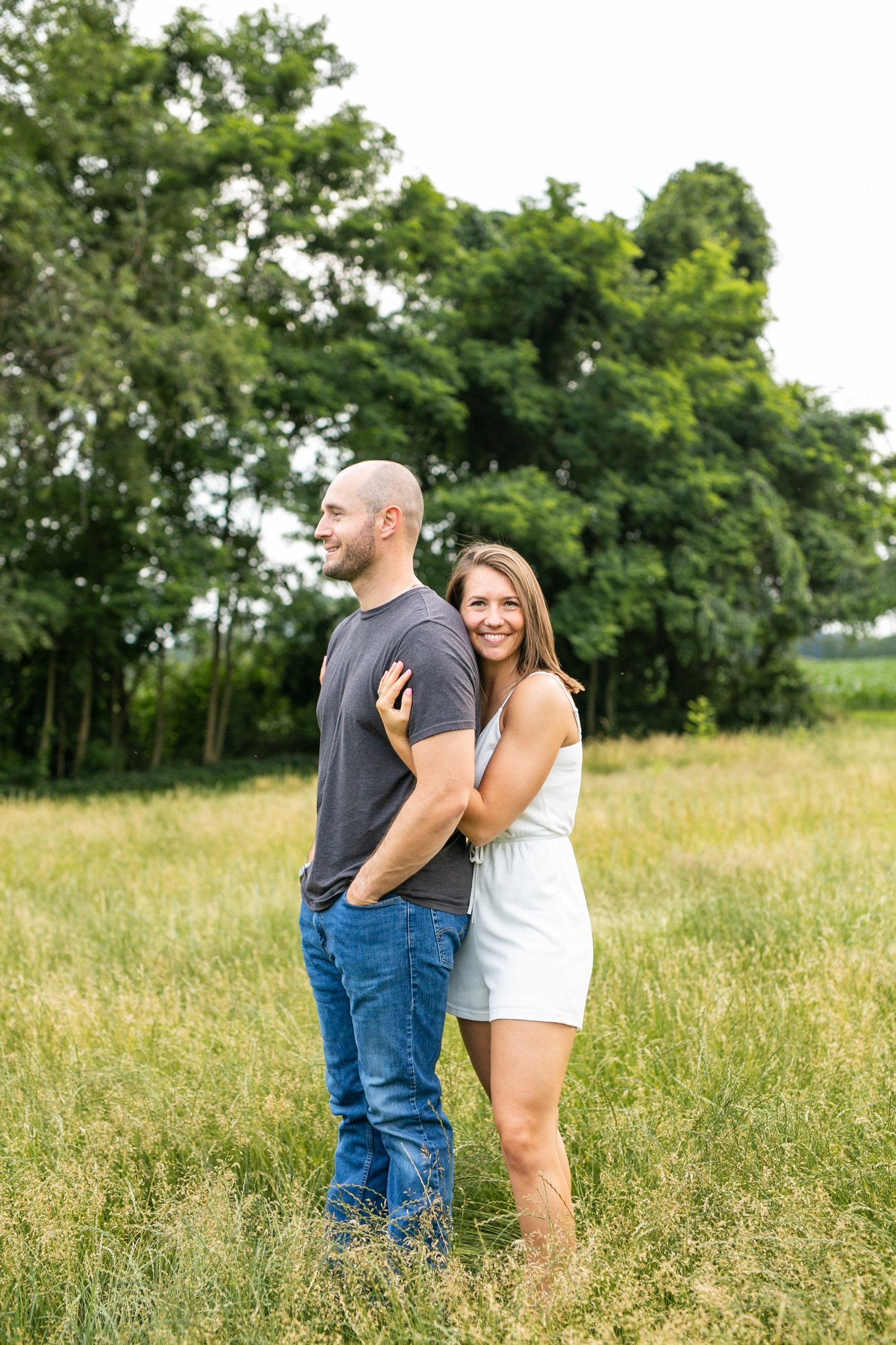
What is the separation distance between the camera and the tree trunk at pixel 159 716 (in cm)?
2005

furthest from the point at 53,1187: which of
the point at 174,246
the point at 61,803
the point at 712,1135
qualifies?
the point at 174,246

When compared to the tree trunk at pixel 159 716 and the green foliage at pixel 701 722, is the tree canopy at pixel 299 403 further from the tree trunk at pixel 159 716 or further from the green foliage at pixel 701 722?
the green foliage at pixel 701 722

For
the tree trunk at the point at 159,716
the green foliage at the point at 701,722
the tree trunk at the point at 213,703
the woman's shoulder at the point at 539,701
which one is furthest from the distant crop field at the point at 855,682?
the woman's shoulder at the point at 539,701

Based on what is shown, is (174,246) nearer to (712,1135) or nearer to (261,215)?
(261,215)

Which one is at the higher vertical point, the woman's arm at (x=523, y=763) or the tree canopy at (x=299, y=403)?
the tree canopy at (x=299, y=403)

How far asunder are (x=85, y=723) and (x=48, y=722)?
0.74 meters

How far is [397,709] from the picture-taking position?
2.50 m

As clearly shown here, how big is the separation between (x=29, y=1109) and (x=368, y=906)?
1931 mm

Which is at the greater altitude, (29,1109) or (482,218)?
(482,218)

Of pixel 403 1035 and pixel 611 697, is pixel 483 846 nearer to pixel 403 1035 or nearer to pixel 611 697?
pixel 403 1035

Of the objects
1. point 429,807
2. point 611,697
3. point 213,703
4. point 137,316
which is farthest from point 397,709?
point 611,697

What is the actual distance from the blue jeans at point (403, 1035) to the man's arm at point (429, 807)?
5.2 inches

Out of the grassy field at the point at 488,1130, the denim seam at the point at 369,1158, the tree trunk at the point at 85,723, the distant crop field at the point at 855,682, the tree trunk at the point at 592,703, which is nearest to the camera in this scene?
the grassy field at the point at 488,1130

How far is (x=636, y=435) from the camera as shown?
20.5m
